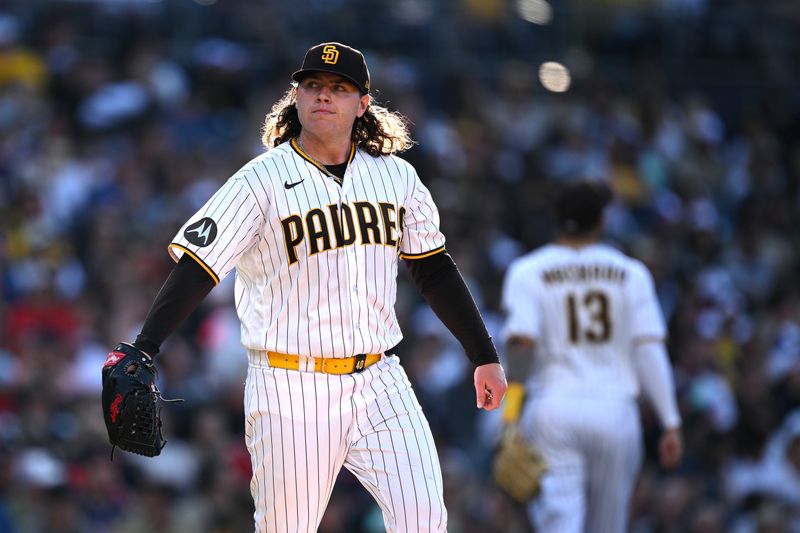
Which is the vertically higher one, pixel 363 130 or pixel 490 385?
pixel 363 130

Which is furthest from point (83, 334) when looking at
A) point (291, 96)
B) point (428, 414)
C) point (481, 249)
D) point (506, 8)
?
point (506, 8)

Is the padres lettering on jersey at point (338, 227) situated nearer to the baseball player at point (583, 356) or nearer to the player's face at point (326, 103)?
the player's face at point (326, 103)

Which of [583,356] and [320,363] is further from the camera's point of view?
[583,356]

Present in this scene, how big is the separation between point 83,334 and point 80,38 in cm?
371

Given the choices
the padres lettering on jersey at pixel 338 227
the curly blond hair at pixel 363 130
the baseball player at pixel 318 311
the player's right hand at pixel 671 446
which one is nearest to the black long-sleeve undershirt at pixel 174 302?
the baseball player at pixel 318 311

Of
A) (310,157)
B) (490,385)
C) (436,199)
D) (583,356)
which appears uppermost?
(436,199)

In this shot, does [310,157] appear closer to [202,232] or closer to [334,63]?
[334,63]

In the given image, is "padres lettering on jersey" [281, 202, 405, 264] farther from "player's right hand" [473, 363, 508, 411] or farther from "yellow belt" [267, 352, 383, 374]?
"player's right hand" [473, 363, 508, 411]

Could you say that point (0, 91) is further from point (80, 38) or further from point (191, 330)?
point (191, 330)

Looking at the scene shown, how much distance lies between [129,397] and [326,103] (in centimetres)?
125

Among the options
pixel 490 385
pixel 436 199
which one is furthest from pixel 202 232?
pixel 436 199

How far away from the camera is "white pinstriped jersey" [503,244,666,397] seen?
6.95m

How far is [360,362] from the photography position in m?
4.77

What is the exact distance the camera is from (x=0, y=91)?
36.0ft
